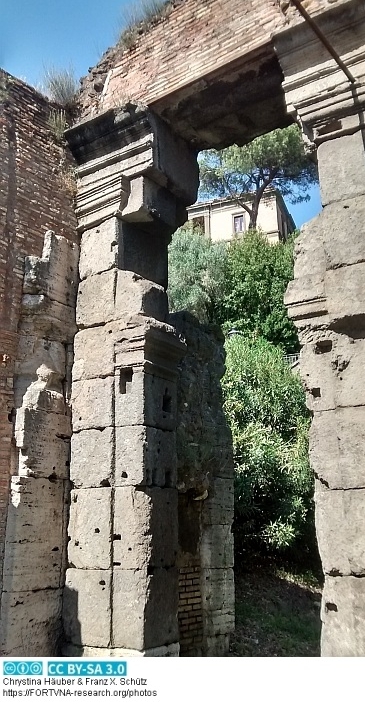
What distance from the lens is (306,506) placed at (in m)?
12.3

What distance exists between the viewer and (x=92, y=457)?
213 inches

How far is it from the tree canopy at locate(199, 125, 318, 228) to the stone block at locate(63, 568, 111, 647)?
18465mm

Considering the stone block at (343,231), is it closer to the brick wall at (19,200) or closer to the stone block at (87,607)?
the brick wall at (19,200)

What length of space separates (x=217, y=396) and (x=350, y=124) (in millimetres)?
4240

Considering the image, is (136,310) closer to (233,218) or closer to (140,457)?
(140,457)

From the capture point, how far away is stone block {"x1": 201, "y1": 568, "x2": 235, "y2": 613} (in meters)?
7.44

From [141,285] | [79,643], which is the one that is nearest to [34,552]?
[79,643]

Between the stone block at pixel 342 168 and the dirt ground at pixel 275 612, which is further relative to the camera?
the dirt ground at pixel 275 612

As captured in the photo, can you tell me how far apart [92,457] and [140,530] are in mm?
788

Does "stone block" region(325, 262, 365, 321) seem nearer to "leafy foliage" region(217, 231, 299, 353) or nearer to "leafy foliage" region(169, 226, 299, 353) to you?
"leafy foliage" region(169, 226, 299, 353)

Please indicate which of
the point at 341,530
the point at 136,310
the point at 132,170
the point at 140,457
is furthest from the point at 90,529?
the point at 132,170

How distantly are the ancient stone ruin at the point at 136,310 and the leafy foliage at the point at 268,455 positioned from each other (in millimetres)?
6258

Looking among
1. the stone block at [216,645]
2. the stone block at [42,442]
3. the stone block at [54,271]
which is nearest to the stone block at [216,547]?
the stone block at [216,645]

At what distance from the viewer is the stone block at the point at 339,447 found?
3.96 meters
